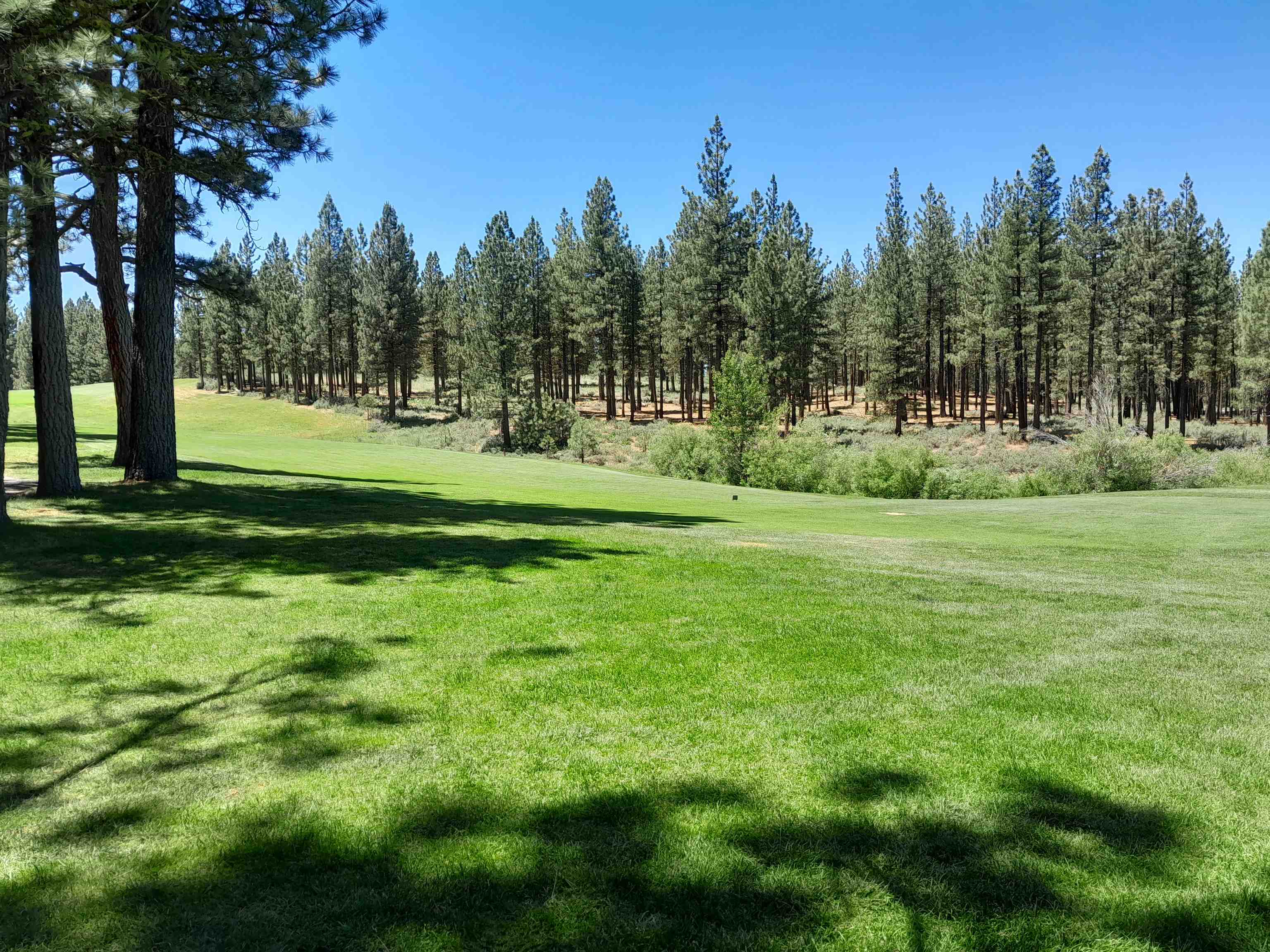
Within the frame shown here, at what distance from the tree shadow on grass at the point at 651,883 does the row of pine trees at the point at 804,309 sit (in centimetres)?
3487

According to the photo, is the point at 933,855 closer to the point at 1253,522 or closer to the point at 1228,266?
the point at 1253,522

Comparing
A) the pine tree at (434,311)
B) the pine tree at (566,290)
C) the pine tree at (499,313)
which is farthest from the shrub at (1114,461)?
the pine tree at (434,311)

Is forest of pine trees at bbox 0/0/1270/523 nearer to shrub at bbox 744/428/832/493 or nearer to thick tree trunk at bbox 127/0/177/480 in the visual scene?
thick tree trunk at bbox 127/0/177/480

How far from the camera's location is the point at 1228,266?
5997 cm

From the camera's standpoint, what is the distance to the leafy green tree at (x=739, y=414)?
1358 inches

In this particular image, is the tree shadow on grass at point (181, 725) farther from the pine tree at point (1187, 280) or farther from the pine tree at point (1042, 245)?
the pine tree at point (1187, 280)

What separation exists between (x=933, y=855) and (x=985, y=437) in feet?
163

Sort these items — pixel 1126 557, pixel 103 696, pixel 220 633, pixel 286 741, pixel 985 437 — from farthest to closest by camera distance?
pixel 985 437 → pixel 1126 557 → pixel 220 633 → pixel 103 696 → pixel 286 741

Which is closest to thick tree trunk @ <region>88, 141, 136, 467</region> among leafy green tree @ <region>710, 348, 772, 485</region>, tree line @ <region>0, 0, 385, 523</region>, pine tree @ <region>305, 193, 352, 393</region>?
tree line @ <region>0, 0, 385, 523</region>

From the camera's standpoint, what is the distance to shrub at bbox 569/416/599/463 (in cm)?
4312

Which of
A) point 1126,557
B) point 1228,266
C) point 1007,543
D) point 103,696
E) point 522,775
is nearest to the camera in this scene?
point 522,775

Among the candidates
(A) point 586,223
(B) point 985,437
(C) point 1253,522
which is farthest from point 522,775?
(A) point 586,223

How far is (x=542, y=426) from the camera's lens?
155 feet

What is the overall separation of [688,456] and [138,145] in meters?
27.1
